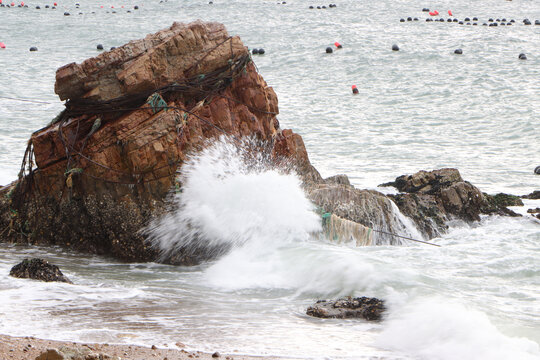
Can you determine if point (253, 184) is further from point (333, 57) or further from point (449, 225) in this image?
point (333, 57)

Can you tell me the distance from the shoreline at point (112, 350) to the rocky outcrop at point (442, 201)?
5310 mm

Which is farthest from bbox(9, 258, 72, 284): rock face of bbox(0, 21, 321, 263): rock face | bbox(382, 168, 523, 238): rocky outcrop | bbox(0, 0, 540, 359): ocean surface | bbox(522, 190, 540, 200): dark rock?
bbox(522, 190, 540, 200): dark rock

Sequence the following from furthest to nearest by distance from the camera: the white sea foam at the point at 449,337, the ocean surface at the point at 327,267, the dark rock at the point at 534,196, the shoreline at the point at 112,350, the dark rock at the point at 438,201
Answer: the dark rock at the point at 534,196 < the dark rock at the point at 438,201 < the ocean surface at the point at 327,267 < the white sea foam at the point at 449,337 < the shoreline at the point at 112,350

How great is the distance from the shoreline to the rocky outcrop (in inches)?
209

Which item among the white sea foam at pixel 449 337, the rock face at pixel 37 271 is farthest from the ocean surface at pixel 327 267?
the rock face at pixel 37 271

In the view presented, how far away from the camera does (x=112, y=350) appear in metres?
4.38

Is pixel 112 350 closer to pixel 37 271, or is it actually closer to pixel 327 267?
pixel 37 271

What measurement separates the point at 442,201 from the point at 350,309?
4670 millimetres

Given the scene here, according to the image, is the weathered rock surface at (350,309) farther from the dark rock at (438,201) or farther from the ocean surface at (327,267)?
the dark rock at (438,201)

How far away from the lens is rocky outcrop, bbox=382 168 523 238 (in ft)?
30.8

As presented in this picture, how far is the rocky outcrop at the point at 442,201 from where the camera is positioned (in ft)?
30.8

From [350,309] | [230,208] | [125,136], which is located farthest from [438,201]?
[125,136]

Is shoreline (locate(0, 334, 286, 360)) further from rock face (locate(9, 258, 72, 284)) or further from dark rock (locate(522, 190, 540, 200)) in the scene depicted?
dark rock (locate(522, 190, 540, 200))

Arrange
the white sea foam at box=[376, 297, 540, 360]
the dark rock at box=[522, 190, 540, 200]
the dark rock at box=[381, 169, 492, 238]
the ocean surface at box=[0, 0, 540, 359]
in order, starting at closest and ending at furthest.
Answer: the white sea foam at box=[376, 297, 540, 360] < the ocean surface at box=[0, 0, 540, 359] < the dark rock at box=[381, 169, 492, 238] < the dark rock at box=[522, 190, 540, 200]
